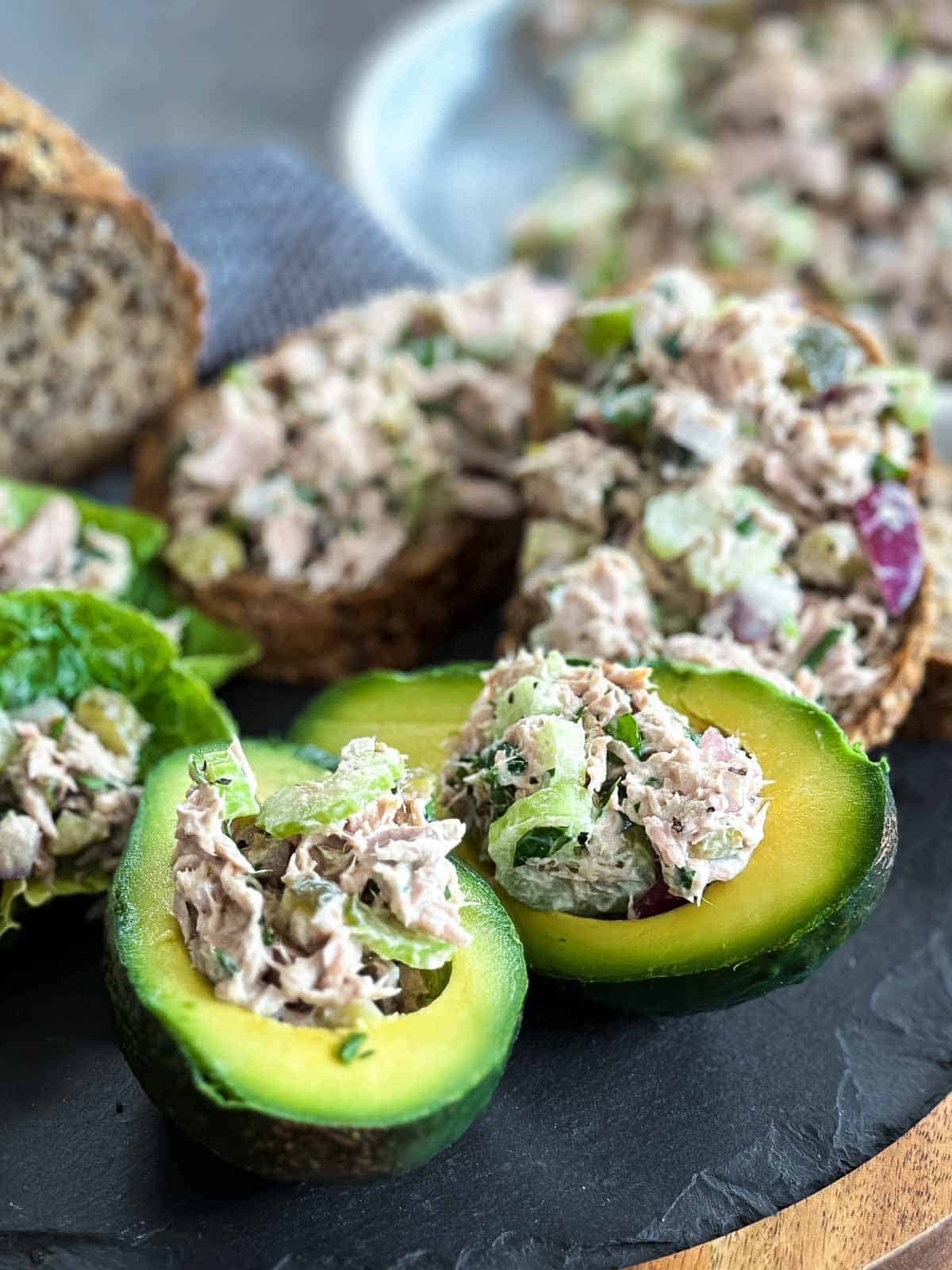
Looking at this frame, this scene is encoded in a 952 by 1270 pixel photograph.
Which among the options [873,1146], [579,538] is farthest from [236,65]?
[873,1146]

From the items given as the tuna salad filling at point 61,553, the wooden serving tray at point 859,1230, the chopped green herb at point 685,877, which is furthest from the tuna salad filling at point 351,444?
the wooden serving tray at point 859,1230

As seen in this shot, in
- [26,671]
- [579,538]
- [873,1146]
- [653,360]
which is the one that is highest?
[653,360]

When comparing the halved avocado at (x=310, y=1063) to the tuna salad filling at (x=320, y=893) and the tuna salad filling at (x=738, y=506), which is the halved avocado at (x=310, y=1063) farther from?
the tuna salad filling at (x=738, y=506)

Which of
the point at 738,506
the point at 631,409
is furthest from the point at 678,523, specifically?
the point at 631,409

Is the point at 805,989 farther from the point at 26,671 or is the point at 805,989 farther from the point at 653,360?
the point at 26,671

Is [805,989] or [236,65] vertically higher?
[236,65]
